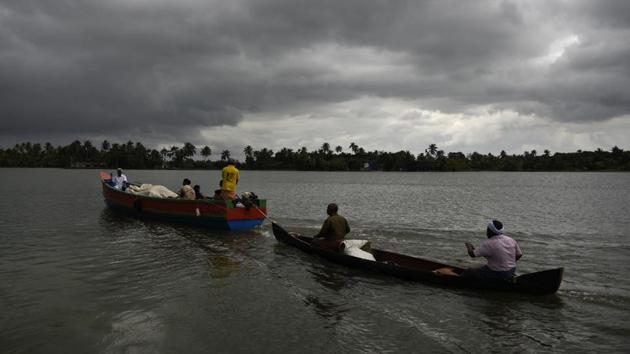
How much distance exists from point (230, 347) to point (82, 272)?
7.02 metres

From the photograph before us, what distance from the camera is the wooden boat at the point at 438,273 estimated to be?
33.7 feet

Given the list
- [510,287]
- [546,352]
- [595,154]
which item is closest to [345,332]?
[546,352]

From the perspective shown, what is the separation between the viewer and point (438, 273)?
11.1 m

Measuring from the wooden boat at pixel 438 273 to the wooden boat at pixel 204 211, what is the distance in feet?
17.8

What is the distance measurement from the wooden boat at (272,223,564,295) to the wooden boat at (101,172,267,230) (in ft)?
17.8

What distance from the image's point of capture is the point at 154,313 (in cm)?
930

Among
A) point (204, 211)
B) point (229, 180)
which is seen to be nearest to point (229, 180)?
point (229, 180)

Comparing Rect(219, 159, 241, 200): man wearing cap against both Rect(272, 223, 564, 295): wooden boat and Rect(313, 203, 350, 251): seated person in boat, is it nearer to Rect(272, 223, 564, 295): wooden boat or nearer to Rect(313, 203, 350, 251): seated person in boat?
Rect(272, 223, 564, 295): wooden boat

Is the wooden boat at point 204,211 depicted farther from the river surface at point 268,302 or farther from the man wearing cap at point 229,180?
the river surface at point 268,302

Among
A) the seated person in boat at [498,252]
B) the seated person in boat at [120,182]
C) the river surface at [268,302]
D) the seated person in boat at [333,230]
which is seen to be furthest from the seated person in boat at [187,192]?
the seated person in boat at [498,252]

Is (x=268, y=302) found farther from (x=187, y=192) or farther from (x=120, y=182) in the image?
(x=120, y=182)

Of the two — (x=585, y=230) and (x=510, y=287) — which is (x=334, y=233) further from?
(x=585, y=230)

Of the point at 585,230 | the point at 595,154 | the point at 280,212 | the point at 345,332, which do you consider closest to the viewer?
the point at 345,332

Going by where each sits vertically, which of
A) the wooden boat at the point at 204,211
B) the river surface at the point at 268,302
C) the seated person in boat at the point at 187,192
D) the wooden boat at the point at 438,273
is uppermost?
the seated person in boat at the point at 187,192
